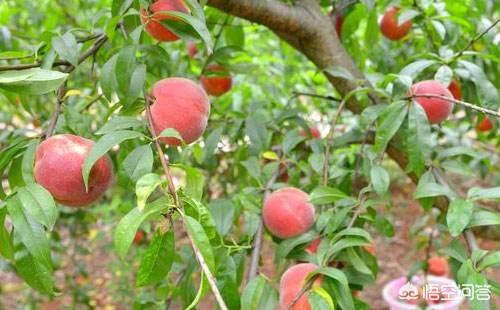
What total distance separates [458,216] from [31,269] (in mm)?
688

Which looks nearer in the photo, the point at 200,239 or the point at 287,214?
the point at 200,239

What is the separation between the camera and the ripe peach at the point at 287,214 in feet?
3.59

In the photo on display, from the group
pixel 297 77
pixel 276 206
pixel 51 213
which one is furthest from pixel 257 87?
pixel 51 213

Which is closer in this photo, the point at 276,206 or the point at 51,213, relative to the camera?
the point at 51,213

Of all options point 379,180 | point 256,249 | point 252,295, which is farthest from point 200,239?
point 379,180

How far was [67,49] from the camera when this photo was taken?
2.99 ft

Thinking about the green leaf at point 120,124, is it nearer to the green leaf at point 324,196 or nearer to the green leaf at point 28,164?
the green leaf at point 28,164

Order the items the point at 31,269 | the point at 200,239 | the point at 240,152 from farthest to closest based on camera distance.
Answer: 1. the point at 240,152
2. the point at 31,269
3. the point at 200,239

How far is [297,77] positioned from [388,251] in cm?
161

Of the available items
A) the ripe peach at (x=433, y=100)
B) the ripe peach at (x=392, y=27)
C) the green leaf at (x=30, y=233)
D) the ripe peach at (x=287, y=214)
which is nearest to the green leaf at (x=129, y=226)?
the green leaf at (x=30, y=233)

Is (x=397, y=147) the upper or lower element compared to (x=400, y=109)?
lower

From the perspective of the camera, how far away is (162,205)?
68 centimetres

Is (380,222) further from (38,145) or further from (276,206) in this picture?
(38,145)

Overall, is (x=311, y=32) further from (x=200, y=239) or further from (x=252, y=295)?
(x=200, y=239)
